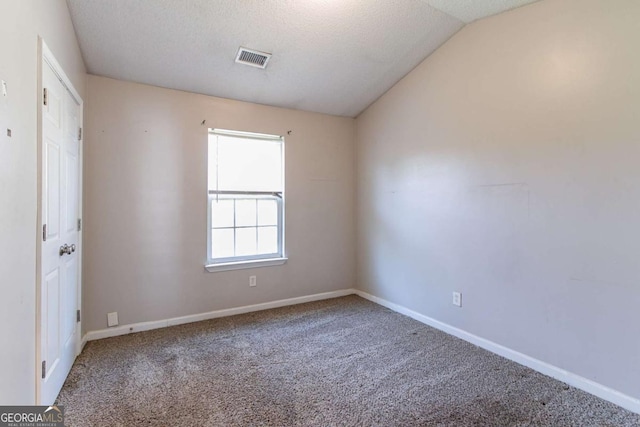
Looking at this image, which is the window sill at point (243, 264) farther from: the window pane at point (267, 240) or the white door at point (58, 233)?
the white door at point (58, 233)

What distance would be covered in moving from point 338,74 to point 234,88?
1.04m

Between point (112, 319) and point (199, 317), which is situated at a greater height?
point (112, 319)

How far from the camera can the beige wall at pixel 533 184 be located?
1944 mm

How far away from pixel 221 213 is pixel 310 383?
1.94 m

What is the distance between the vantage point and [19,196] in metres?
1.39

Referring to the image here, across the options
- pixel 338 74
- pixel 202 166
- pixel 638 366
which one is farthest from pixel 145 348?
pixel 638 366

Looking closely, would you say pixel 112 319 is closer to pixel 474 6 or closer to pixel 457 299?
pixel 457 299

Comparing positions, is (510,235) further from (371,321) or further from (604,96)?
(371,321)

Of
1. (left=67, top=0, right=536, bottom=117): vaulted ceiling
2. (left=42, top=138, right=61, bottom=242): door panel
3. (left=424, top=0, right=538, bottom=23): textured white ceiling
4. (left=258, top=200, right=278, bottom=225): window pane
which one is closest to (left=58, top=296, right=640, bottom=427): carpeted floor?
(left=42, top=138, right=61, bottom=242): door panel

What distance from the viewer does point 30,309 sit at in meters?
1.53

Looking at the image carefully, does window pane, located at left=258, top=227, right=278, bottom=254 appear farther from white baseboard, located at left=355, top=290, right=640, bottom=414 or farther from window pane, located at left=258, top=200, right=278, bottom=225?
white baseboard, located at left=355, top=290, right=640, bottom=414

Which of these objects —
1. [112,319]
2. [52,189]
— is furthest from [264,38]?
[112,319]

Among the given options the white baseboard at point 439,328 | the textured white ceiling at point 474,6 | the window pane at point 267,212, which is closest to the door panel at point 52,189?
the white baseboard at point 439,328

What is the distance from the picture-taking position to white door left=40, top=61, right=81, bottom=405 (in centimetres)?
173
